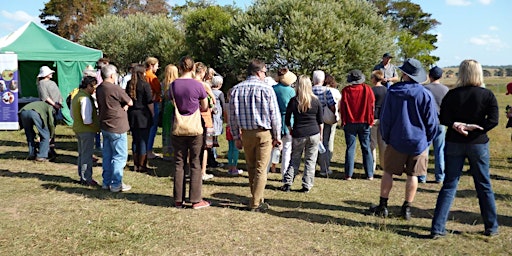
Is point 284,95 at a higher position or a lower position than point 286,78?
lower

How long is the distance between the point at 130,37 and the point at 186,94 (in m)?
18.0

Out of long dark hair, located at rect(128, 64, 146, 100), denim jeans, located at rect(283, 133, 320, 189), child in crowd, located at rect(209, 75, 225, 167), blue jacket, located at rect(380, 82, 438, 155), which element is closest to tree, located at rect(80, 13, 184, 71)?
long dark hair, located at rect(128, 64, 146, 100)

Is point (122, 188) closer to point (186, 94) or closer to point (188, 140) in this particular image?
point (188, 140)

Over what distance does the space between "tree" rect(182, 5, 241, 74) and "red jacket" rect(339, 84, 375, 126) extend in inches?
409

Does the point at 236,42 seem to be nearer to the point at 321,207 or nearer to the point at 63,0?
the point at 321,207

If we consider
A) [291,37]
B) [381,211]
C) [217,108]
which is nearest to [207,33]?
[291,37]

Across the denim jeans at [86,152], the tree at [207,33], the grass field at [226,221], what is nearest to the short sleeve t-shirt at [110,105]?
the denim jeans at [86,152]

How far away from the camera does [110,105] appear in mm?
5789

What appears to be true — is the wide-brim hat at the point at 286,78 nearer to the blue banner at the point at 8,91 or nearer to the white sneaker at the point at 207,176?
the white sneaker at the point at 207,176

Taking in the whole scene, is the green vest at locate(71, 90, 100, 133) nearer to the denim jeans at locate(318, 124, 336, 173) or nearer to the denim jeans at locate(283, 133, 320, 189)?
the denim jeans at locate(283, 133, 320, 189)

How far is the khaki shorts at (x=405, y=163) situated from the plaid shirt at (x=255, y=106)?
4.34ft

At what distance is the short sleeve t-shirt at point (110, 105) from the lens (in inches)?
227

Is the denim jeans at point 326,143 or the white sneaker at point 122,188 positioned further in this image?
the denim jeans at point 326,143

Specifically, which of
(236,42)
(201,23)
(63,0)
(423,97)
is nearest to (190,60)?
(423,97)
